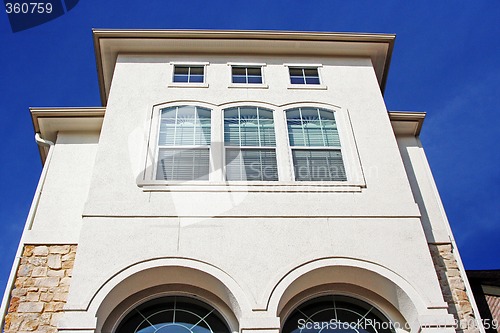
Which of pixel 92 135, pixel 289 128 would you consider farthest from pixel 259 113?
pixel 92 135

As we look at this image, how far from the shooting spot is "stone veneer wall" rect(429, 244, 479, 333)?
834cm

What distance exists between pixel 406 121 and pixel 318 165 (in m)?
2.96

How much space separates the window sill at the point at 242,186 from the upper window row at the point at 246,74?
3443 mm

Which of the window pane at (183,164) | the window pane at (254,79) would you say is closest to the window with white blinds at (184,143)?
the window pane at (183,164)

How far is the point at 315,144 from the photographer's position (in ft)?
34.8

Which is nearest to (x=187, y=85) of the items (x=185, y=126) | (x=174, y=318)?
(x=185, y=126)

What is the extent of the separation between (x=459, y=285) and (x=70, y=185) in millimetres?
7456

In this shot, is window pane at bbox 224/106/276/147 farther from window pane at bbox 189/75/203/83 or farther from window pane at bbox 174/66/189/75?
window pane at bbox 174/66/189/75

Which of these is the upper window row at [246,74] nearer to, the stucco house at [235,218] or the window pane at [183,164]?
the stucco house at [235,218]

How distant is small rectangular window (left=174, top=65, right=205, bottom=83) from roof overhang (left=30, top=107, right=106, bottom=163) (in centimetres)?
192

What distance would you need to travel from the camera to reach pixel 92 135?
11.7 m

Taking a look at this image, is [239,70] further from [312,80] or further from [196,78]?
[312,80]

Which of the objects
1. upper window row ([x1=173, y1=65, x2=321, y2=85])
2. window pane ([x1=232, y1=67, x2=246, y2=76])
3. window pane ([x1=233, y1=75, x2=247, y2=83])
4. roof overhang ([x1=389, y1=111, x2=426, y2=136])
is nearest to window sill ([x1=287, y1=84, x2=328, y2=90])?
upper window row ([x1=173, y1=65, x2=321, y2=85])

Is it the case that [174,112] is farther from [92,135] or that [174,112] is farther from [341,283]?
[341,283]
